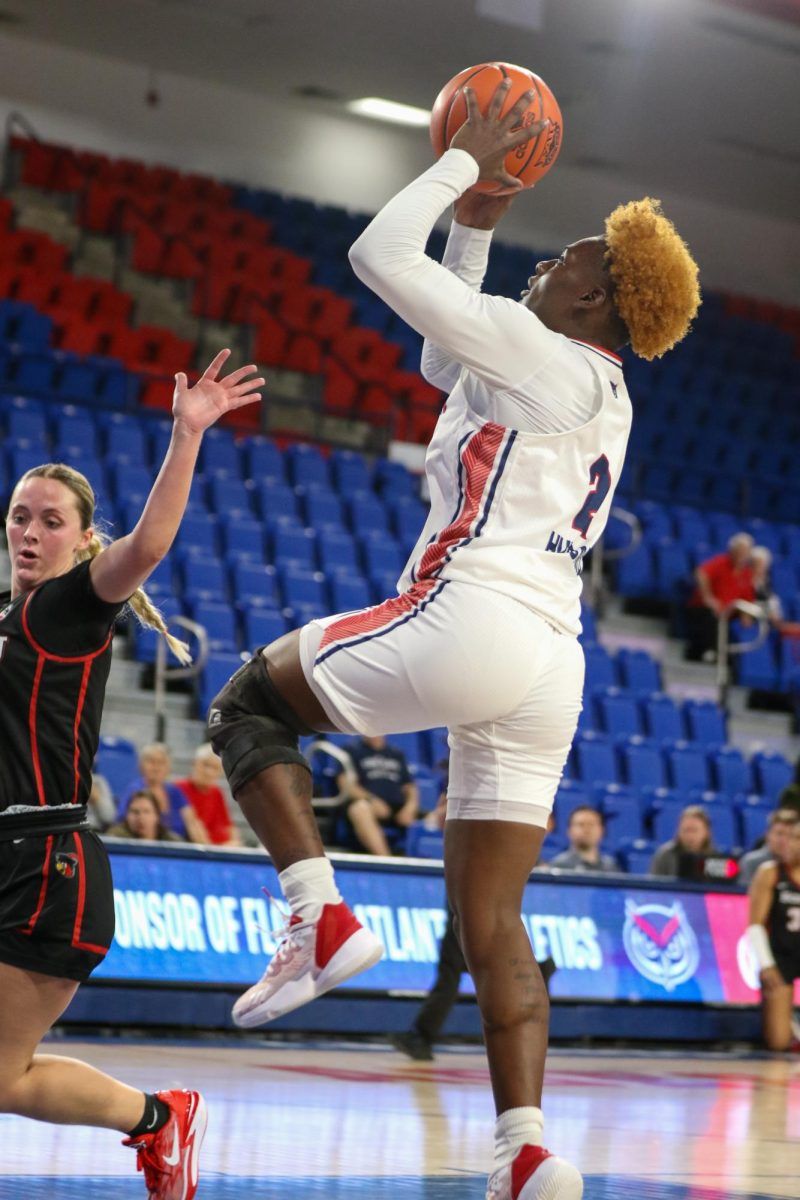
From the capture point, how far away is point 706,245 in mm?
25422

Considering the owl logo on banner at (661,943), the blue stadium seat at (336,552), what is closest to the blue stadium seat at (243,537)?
the blue stadium seat at (336,552)

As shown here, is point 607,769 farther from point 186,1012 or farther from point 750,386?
point 750,386

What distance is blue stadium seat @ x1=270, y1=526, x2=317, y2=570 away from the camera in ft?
46.5

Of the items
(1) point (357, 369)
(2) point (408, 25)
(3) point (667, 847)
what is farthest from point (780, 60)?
(3) point (667, 847)

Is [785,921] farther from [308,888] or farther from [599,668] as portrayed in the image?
[308,888]

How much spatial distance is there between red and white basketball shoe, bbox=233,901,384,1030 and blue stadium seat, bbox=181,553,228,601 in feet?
29.7

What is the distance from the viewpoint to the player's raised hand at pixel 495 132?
13.7 feet

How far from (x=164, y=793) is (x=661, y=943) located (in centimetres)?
319

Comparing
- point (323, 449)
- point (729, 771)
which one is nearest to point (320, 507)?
point (323, 449)

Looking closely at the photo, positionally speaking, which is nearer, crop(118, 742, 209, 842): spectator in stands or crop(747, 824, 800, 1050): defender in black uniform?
crop(118, 742, 209, 842): spectator in stands

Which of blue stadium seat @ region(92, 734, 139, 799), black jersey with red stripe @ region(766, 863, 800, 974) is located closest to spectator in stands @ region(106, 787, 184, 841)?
blue stadium seat @ region(92, 734, 139, 799)

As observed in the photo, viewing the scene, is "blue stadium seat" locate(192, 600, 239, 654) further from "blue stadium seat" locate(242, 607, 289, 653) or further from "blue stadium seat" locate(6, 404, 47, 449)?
"blue stadium seat" locate(6, 404, 47, 449)

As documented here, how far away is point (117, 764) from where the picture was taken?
36.4 ft

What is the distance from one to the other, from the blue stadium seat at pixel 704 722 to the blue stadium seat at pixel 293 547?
3.68 metres
